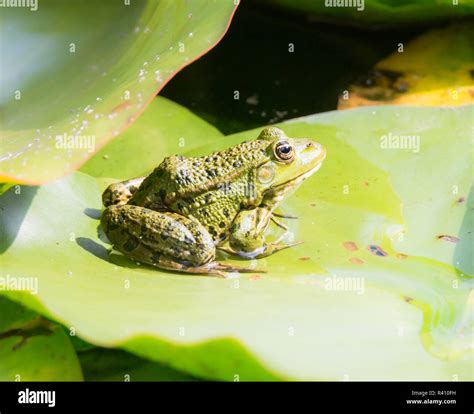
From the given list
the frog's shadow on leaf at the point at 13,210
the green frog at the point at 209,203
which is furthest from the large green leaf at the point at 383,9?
the frog's shadow on leaf at the point at 13,210

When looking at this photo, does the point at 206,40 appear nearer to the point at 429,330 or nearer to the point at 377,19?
the point at 429,330

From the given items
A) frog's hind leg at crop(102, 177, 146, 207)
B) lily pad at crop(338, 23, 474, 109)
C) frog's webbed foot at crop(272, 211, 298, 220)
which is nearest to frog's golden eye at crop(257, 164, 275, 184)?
frog's webbed foot at crop(272, 211, 298, 220)

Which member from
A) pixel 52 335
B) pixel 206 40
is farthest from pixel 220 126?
pixel 52 335

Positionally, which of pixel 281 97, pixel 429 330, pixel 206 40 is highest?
pixel 206 40

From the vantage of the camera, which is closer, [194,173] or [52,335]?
[52,335]

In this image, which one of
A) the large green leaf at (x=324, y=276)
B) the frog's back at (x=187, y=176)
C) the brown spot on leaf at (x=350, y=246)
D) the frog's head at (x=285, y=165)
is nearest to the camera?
the large green leaf at (x=324, y=276)

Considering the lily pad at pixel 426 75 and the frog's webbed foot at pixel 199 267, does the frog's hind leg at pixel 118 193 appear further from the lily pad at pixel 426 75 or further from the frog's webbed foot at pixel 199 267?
the lily pad at pixel 426 75
